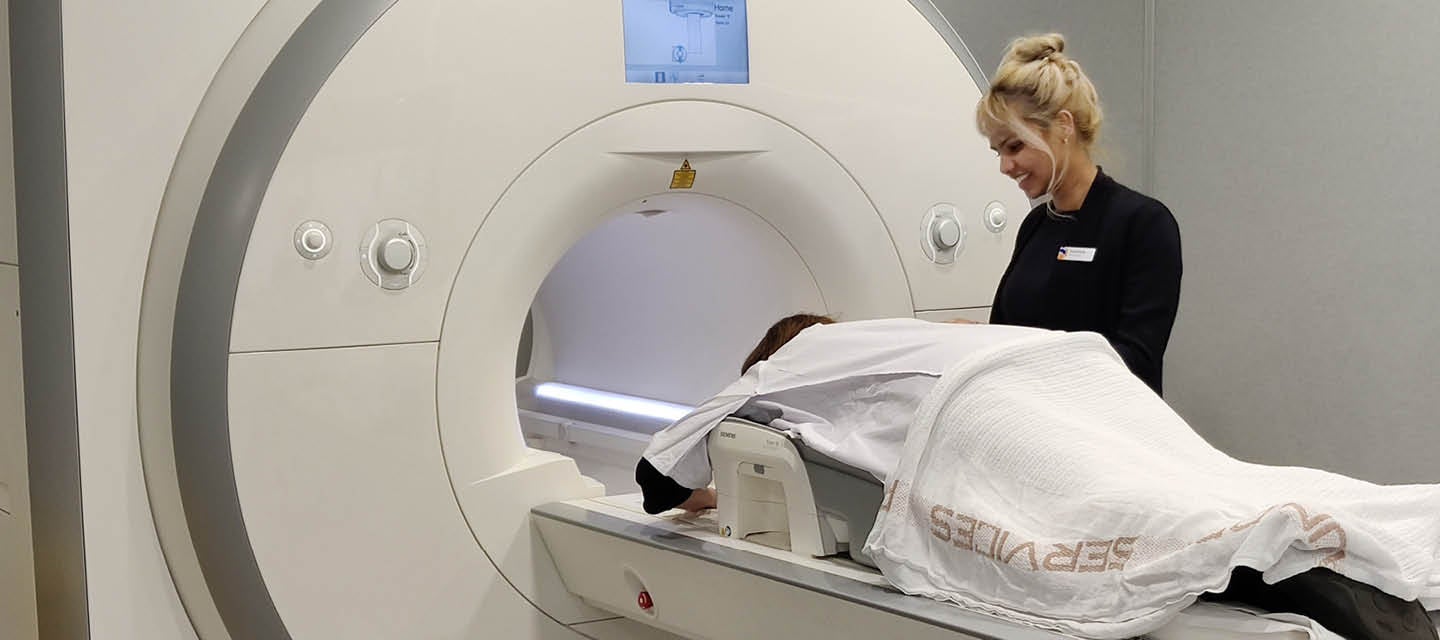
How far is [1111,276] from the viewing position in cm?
219

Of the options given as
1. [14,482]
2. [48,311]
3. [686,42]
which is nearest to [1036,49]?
[686,42]

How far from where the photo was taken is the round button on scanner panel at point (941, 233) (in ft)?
8.02

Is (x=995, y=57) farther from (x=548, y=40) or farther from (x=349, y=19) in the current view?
(x=349, y=19)

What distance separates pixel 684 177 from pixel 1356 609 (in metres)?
1.23

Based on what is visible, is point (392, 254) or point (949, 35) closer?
point (392, 254)

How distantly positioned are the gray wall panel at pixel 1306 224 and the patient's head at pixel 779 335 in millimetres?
1264

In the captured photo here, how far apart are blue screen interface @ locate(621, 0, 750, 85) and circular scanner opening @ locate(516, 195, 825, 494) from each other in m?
0.21

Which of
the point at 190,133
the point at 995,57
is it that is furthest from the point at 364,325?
the point at 995,57

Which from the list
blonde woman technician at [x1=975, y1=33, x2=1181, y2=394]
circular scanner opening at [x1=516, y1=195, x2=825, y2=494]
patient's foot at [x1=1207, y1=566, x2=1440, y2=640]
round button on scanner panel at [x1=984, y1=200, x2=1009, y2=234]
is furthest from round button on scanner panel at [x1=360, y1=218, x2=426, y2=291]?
patient's foot at [x1=1207, y1=566, x2=1440, y2=640]

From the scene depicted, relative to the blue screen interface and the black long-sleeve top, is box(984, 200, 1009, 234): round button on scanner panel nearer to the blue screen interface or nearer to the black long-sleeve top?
the black long-sleeve top

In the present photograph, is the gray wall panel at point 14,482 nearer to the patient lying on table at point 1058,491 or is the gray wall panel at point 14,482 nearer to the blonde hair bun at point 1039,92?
the patient lying on table at point 1058,491

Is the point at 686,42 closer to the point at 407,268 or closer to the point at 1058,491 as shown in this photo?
the point at 407,268

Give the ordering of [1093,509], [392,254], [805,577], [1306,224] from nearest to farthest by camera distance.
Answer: [1093,509]
[805,577]
[392,254]
[1306,224]

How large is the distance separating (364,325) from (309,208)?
0.58 feet
